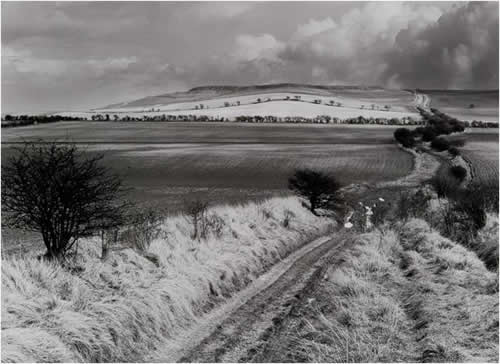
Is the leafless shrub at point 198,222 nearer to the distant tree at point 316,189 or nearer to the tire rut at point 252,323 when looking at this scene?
the tire rut at point 252,323

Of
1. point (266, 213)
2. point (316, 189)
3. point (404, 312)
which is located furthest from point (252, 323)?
point (316, 189)

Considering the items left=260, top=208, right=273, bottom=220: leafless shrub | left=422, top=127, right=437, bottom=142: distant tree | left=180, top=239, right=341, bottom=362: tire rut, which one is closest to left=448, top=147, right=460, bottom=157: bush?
left=422, top=127, right=437, bottom=142: distant tree

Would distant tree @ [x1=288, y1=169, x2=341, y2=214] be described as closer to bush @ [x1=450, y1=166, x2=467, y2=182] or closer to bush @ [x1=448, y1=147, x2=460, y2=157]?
bush @ [x1=450, y1=166, x2=467, y2=182]

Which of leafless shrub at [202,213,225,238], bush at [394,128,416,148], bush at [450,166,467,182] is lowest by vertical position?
bush at [450,166,467,182]

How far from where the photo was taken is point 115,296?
10.4 meters

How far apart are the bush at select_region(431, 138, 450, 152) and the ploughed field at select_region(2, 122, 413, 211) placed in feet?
19.1

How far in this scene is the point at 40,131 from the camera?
102 m

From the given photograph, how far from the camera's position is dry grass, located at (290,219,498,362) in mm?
8820

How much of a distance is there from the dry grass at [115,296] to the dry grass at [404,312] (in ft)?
8.81

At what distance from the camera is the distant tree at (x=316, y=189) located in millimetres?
37438

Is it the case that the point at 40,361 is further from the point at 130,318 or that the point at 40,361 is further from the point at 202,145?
the point at 202,145

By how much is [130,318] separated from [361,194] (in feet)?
126

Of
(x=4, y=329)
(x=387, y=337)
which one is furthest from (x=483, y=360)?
(x=4, y=329)

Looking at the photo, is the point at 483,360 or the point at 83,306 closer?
the point at 483,360
